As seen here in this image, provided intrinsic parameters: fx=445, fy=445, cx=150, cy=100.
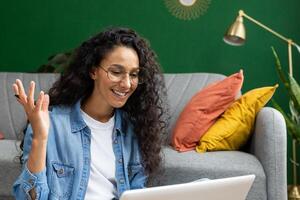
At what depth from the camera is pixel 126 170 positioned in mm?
1550

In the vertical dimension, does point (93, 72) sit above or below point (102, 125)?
above

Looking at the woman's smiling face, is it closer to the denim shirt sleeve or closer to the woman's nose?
the woman's nose

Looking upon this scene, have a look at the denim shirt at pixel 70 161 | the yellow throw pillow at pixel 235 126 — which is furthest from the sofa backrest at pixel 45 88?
the denim shirt at pixel 70 161

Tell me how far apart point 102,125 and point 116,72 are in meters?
0.20

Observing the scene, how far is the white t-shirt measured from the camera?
4.83 ft

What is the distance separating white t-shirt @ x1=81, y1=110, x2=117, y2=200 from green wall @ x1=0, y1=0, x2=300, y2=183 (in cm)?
167

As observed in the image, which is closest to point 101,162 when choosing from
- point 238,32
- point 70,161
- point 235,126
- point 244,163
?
point 70,161

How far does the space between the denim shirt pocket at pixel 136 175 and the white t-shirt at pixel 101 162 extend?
3.8 inches

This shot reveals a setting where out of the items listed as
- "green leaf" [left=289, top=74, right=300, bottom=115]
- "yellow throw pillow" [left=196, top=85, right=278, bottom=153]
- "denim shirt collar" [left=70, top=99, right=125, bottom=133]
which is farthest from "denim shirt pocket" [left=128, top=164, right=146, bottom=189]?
"green leaf" [left=289, top=74, right=300, bottom=115]

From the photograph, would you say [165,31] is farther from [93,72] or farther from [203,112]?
[93,72]

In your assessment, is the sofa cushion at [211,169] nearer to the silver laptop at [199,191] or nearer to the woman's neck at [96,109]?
the woman's neck at [96,109]

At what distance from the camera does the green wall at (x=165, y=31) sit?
3041mm

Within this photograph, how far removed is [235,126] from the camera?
215 centimetres

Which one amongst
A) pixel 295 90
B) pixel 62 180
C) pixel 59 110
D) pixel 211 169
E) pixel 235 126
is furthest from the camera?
pixel 295 90
